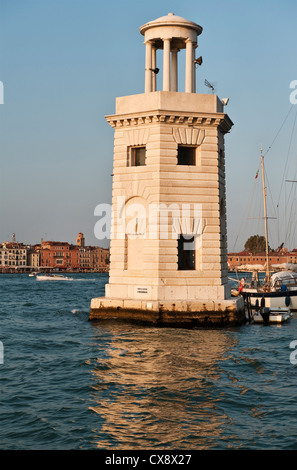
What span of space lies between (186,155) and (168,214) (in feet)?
9.33

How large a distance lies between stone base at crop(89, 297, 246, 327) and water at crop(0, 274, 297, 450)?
694mm

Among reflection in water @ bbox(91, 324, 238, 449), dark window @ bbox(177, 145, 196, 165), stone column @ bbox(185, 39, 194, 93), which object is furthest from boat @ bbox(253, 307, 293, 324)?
stone column @ bbox(185, 39, 194, 93)

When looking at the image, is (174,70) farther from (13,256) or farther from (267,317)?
(13,256)

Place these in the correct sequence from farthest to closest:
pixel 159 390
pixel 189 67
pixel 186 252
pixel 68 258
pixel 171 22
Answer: pixel 68 258 → pixel 189 67 → pixel 171 22 → pixel 186 252 → pixel 159 390

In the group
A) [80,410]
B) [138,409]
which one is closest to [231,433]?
[138,409]

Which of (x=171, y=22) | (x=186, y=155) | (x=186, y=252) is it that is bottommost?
(x=186, y=252)

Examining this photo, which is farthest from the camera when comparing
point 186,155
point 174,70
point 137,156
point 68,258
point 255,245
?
point 68,258

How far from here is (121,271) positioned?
77.0 ft

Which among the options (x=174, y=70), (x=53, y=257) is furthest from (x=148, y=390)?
(x=53, y=257)

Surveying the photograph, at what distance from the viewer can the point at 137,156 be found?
2392 cm

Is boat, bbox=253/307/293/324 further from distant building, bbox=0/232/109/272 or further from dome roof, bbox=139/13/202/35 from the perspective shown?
distant building, bbox=0/232/109/272

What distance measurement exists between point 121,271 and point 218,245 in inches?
168

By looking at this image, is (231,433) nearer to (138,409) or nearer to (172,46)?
(138,409)

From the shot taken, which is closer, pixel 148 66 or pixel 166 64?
pixel 166 64
